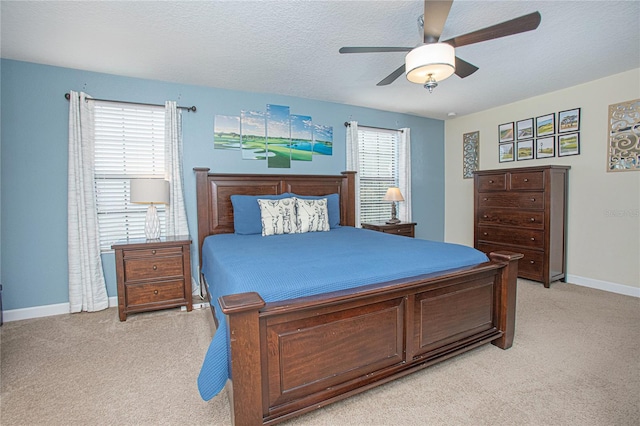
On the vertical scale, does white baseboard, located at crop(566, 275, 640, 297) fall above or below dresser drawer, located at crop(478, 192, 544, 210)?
below

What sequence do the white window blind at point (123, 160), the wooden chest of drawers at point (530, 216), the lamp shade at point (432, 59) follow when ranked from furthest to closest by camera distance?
the wooden chest of drawers at point (530, 216)
the white window blind at point (123, 160)
the lamp shade at point (432, 59)

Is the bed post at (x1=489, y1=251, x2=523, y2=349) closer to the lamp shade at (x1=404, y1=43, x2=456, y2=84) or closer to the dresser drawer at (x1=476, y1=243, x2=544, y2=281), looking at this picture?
the lamp shade at (x1=404, y1=43, x2=456, y2=84)

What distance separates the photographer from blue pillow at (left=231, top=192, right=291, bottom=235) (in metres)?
3.30

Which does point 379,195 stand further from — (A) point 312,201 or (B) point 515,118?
(B) point 515,118

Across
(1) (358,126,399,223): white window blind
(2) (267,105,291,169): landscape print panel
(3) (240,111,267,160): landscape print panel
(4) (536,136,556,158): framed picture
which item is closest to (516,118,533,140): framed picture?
(4) (536,136,556,158): framed picture

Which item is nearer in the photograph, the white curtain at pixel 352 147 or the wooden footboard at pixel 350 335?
the wooden footboard at pixel 350 335

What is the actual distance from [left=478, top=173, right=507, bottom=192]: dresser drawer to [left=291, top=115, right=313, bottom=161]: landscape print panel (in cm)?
241

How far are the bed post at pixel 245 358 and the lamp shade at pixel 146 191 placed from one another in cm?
208

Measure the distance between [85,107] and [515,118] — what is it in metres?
5.22

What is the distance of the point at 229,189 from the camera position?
357cm

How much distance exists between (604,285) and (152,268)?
16.1 ft

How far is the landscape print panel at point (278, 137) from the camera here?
3.87m

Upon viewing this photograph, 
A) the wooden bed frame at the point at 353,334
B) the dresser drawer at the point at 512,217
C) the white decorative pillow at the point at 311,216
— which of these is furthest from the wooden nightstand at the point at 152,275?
the dresser drawer at the point at 512,217

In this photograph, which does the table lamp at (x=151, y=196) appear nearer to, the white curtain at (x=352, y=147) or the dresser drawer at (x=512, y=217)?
the white curtain at (x=352, y=147)
